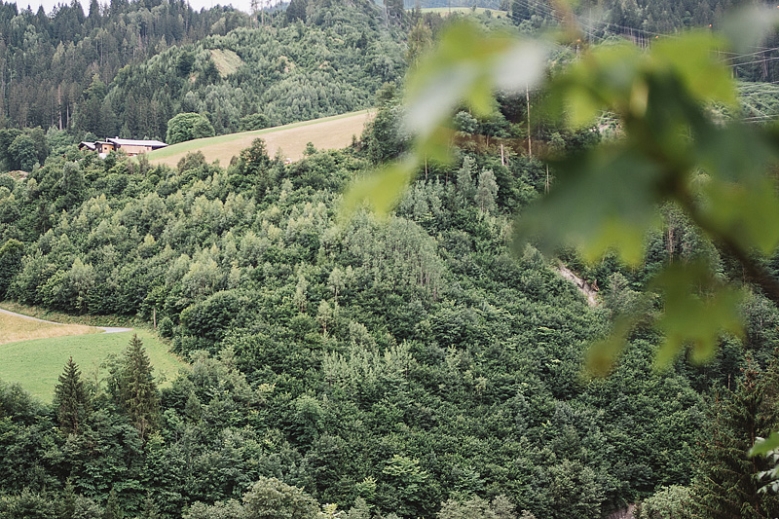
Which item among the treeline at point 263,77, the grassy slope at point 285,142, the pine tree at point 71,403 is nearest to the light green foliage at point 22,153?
the treeline at point 263,77

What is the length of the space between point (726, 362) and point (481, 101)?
26458 millimetres

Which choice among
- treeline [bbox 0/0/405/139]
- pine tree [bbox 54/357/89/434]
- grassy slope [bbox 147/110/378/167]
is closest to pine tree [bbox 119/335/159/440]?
pine tree [bbox 54/357/89/434]

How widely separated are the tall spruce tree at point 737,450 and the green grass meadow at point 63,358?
15368mm

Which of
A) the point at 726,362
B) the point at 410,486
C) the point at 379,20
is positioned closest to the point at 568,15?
the point at 410,486

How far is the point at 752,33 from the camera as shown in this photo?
523 mm

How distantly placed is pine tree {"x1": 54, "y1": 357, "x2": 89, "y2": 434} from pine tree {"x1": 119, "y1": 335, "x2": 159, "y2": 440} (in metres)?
1.09

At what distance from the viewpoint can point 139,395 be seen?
18828 millimetres

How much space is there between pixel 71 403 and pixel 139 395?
5.59 feet

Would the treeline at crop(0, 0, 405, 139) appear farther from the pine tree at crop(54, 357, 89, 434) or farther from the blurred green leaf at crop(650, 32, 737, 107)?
the blurred green leaf at crop(650, 32, 737, 107)

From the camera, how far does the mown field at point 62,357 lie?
21.5m

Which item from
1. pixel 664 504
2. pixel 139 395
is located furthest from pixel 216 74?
pixel 664 504

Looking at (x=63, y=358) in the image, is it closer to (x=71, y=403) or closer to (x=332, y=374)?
(x=71, y=403)

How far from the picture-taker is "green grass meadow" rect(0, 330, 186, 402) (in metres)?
21.4

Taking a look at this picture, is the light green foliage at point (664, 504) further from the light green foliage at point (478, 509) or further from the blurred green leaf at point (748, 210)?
the blurred green leaf at point (748, 210)
